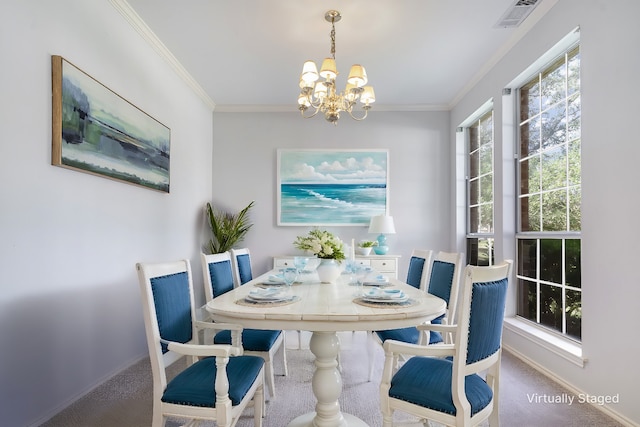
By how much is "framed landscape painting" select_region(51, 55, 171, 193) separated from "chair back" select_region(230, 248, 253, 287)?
0.98m

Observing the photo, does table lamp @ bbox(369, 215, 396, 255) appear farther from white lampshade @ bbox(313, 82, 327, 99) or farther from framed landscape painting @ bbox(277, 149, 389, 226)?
white lampshade @ bbox(313, 82, 327, 99)

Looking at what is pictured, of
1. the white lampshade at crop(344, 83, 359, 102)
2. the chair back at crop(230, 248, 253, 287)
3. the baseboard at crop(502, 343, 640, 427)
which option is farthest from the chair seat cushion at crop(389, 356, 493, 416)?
the white lampshade at crop(344, 83, 359, 102)

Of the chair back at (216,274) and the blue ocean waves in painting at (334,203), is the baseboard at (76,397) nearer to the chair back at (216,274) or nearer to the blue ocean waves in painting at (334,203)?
the chair back at (216,274)

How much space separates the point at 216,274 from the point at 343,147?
10.2ft

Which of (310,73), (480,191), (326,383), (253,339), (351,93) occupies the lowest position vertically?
(326,383)

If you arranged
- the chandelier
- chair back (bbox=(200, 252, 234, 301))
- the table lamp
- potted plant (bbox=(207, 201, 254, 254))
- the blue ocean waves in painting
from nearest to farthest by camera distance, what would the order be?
1. chair back (bbox=(200, 252, 234, 301))
2. the chandelier
3. the table lamp
4. potted plant (bbox=(207, 201, 254, 254))
5. the blue ocean waves in painting

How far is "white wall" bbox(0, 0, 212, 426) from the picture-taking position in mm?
1967

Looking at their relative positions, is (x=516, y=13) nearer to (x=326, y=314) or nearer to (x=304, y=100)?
(x=304, y=100)

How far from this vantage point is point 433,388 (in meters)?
1.51

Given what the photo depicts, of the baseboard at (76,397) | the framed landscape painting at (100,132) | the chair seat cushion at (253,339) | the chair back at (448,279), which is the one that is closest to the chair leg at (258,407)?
the chair seat cushion at (253,339)

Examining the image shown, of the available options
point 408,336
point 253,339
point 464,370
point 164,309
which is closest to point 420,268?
point 408,336

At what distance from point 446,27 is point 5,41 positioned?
2.96 metres

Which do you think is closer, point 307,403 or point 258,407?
point 258,407

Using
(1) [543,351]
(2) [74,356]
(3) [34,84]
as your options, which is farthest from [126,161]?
(1) [543,351]
